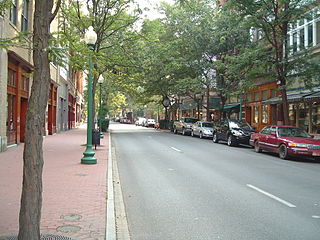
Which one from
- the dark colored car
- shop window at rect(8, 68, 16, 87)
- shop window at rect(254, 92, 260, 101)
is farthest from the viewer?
shop window at rect(254, 92, 260, 101)

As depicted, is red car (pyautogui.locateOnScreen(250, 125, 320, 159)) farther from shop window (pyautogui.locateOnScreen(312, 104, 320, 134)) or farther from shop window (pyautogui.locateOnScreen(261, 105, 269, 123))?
shop window (pyautogui.locateOnScreen(261, 105, 269, 123))

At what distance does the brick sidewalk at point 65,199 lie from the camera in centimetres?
489

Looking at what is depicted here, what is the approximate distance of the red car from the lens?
14094 mm

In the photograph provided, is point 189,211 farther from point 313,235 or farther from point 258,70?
point 258,70

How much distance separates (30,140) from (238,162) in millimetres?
10494

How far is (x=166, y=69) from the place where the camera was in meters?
31.5

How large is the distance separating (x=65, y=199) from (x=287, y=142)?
35.8ft

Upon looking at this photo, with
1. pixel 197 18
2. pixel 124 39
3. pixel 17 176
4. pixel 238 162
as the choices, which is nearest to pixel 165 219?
pixel 17 176

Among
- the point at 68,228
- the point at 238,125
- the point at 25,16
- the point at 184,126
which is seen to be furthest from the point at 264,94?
the point at 68,228

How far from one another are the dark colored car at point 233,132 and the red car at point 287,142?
2.53m

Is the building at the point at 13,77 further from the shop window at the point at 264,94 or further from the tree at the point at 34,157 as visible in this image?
the shop window at the point at 264,94

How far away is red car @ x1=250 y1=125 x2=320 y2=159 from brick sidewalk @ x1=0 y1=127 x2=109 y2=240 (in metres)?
8.11

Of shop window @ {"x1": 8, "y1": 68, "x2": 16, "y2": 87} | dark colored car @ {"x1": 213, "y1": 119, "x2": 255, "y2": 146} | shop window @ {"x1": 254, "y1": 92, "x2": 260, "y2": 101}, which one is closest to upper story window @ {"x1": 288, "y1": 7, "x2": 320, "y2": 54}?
dark colored car @ {"x1": 213, "y1": 119, "x2": 255, "y2": 146}

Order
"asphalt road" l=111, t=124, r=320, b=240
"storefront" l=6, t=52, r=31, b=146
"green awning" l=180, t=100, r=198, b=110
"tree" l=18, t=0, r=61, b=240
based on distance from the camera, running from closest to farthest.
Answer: "tree" l=18, t=0, r=61, b=240
"asphalt road" l=111, t=124, r=320, b=240
"storefront" l=6, t=52, r=31, b=146
"green awning" l=180, t=100, r=198, b=110
